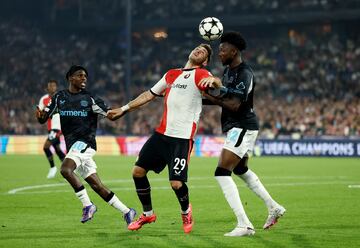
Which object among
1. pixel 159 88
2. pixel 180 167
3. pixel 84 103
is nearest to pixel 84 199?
pixel 84 103

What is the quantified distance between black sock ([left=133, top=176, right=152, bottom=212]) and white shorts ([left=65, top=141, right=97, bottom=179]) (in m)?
1.09

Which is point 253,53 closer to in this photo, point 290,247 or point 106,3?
point 106,3

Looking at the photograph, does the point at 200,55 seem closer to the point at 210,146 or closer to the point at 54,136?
the point at 54,136

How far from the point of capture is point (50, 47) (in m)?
51.2

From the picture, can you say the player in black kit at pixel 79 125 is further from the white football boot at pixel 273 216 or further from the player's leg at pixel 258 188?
the white football boot at pixel 273 216

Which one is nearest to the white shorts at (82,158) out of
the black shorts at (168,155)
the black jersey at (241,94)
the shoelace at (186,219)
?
the black shorts at (168,155)

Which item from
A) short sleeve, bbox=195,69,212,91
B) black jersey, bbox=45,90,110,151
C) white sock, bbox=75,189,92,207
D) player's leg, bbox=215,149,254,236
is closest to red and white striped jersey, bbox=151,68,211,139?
short sleeve, bbox=195,69,212,91

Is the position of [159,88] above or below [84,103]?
above

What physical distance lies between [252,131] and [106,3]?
44.3m

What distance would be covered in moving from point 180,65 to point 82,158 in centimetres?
3629

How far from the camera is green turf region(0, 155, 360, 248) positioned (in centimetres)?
986

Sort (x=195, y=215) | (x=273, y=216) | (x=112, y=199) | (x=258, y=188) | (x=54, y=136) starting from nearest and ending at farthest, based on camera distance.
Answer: (x=273, y=216)
(x=258, y=188)
(x=112, y=199)
(x=195, y=215)
(x=54, y=136)

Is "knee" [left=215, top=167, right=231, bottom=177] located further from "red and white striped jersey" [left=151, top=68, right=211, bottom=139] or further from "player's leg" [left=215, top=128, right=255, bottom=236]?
"red and white striped jersey" [left=151, top=68, right=211, bottom=139]

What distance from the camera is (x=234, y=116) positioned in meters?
10.7
